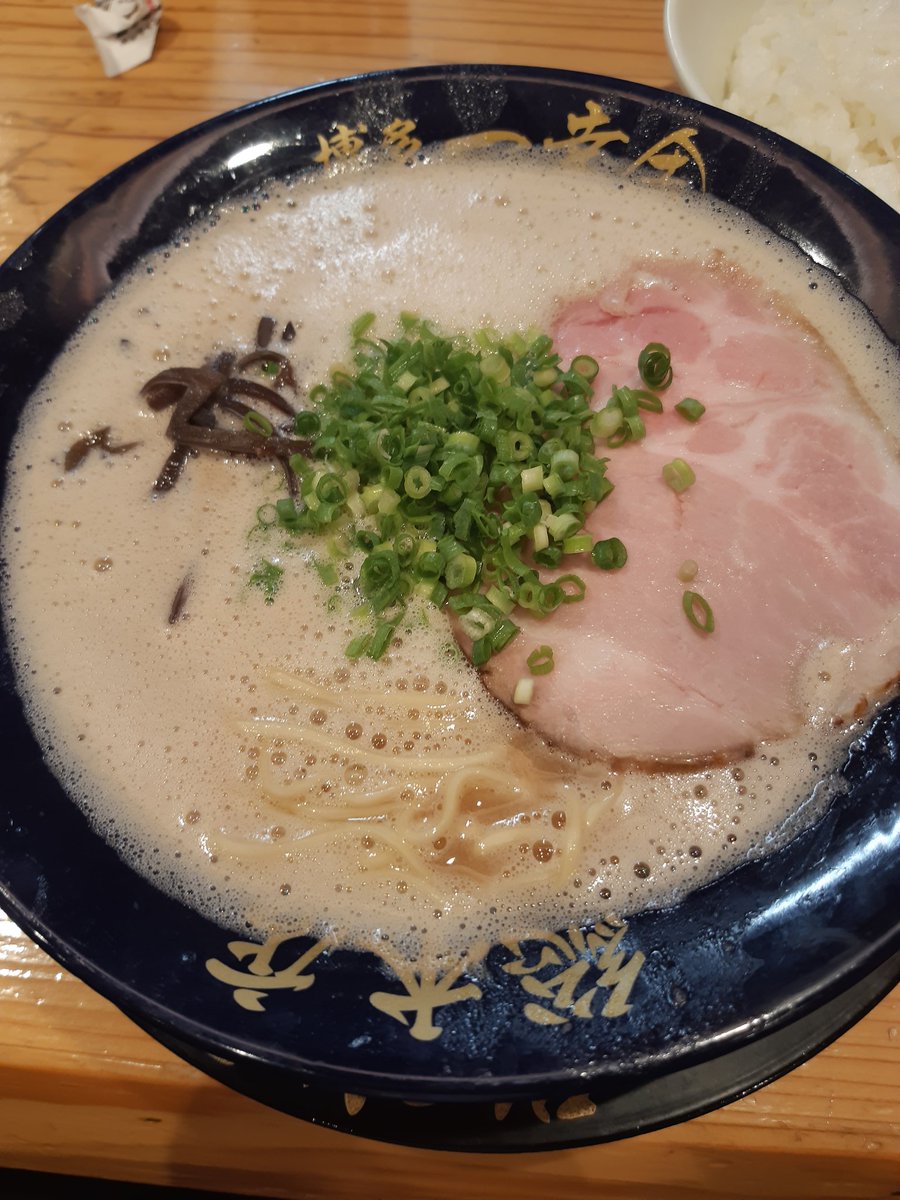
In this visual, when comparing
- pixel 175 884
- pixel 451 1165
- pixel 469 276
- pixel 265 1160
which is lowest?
pixel 265 1160

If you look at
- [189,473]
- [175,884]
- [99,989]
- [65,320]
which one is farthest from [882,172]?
[99,989]

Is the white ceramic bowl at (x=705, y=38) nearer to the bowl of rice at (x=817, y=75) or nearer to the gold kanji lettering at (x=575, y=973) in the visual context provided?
the bowl of rice at (x=817, y=75)

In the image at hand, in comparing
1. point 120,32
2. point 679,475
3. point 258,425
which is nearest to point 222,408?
point 258,425

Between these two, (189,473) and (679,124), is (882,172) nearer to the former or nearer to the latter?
(679,124)

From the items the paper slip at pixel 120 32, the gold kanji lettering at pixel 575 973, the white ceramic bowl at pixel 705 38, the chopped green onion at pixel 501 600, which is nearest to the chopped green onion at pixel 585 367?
the chopped green onion at pixel 501 600

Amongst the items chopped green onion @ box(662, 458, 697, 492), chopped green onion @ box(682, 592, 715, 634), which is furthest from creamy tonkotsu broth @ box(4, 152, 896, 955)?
chopped green onion @ box(662, 458, 697, 492)

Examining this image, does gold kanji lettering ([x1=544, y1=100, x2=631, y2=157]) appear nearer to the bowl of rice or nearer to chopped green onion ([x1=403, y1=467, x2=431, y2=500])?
the bowl of rice
